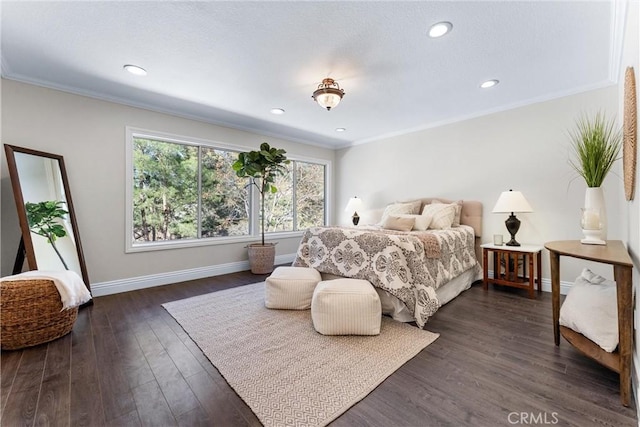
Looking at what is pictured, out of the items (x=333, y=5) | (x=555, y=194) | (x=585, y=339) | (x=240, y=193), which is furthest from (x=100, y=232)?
(x=555, y=194)

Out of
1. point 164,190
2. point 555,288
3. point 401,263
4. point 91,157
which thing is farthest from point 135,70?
point 555,288

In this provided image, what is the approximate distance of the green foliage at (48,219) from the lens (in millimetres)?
2611

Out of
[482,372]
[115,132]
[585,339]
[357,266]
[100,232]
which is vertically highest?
[115,132]

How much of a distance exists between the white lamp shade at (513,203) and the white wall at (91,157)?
4.33 meters

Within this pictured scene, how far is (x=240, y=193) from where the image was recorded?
4520 mm

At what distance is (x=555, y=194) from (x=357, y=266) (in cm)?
268

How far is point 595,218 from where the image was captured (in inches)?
74.5

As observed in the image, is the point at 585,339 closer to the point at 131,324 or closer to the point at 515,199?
the point at 515,199

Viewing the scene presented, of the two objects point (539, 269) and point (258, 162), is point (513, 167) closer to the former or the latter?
point (539, 269)

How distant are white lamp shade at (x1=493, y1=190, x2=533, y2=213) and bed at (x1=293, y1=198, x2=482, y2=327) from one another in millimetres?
532

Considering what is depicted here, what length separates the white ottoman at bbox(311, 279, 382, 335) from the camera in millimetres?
2102

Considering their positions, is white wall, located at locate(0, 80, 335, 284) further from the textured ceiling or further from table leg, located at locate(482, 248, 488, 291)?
table leg, located at locate(482, 248, 488, 291)

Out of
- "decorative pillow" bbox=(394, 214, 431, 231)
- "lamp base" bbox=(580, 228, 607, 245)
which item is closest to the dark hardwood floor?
"lamp base" bbox=(580, 228, 607, 245)

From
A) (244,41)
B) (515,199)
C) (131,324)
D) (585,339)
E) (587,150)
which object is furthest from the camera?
(515,199)
